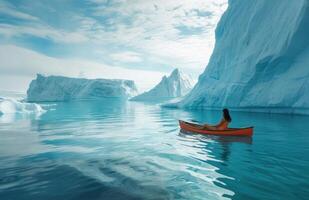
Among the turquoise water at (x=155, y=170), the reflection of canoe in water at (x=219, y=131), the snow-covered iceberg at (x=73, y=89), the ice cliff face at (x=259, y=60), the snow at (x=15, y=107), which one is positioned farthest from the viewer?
the snow-covered iceberg at (x=73, y=89)

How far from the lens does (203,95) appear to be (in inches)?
1508

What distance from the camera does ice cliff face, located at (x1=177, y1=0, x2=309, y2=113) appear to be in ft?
84.5

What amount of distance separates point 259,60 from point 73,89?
84.4 metres

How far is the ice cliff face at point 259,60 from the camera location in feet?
84.5

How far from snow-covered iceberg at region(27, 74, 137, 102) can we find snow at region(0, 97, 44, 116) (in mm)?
62972

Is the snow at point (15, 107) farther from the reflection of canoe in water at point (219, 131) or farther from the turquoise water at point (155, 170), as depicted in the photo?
the reflection of canoe in water at point (219, 131)

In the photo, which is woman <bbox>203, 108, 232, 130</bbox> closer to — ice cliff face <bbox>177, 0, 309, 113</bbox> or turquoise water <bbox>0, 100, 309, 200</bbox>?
turquoise water <bbox>0, 100, 309, 200</bbox>

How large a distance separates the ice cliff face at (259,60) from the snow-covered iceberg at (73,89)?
2447 inches

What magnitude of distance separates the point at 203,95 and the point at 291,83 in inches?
552

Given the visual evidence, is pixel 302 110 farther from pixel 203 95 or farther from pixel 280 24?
pixel 203 95

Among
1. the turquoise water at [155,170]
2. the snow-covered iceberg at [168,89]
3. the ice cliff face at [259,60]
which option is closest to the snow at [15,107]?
the ice cliff face at [259,60]

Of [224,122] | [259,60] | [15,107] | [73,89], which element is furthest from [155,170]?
[73,89]

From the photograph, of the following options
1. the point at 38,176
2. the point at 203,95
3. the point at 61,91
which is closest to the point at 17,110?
the point at 203,95

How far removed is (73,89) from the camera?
101250mm
